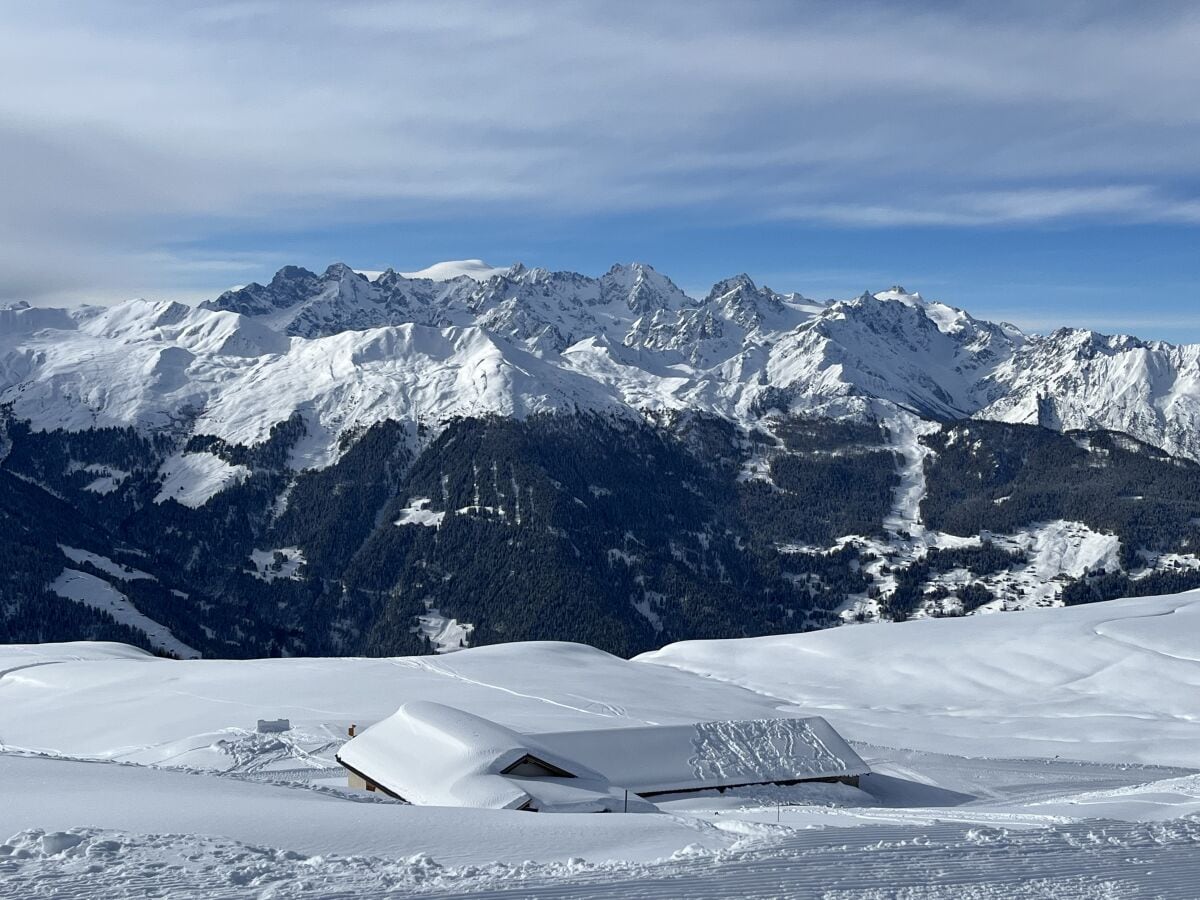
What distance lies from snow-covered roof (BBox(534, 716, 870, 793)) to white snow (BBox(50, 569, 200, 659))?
461 ft

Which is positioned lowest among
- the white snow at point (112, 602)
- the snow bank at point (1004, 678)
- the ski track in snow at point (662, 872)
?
the white snow at point (112, 602)

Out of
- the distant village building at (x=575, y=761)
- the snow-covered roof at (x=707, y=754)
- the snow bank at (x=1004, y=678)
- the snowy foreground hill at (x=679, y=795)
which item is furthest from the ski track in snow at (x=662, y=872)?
the snow bank at (x=1004, y=678)

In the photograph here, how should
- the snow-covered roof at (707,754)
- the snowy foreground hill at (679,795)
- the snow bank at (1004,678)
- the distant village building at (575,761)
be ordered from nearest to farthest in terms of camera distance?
the snowy foreground hill at (679,795) → the distant village building at (575,761) → the snow-covered roof at (707,754) → the snow bank at (1004,678)

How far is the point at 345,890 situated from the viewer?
17969 millimetres

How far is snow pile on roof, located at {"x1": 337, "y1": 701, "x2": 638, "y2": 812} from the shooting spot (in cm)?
3569

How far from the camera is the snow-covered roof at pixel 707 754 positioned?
4256 cm

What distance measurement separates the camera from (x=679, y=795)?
42031mm

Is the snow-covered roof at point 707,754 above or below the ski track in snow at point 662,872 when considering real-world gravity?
below

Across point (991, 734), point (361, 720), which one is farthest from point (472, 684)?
point (991, 734)

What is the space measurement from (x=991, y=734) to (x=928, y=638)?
27.9 metres

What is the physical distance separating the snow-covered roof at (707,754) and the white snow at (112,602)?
461 ft

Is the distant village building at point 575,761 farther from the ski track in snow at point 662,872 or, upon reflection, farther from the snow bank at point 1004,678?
the snow bank at point 1004,678

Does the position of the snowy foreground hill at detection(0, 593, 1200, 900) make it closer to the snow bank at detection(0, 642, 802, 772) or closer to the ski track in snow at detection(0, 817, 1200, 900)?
the ski track in snow at detection(0, 817, 1200, 900)

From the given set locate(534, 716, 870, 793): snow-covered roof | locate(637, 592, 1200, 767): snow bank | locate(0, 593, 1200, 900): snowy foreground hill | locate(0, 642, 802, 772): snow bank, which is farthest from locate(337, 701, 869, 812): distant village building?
locate(637, 592, 1200, 767): snow bank
